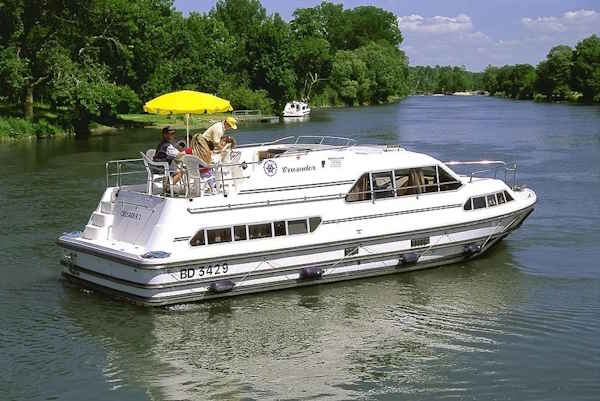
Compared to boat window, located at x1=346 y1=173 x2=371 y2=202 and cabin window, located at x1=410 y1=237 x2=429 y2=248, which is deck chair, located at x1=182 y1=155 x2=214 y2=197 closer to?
boat window, located at x1=346 y1=173 x2=371 y2=202

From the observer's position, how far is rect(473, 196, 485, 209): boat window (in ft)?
69.7

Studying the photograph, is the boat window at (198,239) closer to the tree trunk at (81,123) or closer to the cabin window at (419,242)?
the cabin window at (419,242)

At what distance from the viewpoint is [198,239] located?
58.9ft

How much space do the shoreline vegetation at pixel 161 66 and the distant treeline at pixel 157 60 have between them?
0.33 feet

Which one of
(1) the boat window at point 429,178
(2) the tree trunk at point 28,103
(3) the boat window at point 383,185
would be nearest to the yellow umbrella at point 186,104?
(3) the boat window at point 383,185

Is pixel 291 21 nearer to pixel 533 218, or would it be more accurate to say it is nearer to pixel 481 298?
pixel 533 218

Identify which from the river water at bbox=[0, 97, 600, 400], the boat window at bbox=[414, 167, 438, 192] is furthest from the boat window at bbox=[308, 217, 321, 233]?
the boat window at bbox=[414, 167, 438, 192]

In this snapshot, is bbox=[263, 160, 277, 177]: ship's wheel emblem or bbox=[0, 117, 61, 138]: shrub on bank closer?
bbox=[263, 160, 277, 177]: ship's wheel emblem

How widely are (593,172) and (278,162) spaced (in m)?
22.1

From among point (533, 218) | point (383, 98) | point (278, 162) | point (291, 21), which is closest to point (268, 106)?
point (291, 21)

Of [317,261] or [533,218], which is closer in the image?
[317,261]

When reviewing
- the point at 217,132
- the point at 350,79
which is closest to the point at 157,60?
the point at 217,132

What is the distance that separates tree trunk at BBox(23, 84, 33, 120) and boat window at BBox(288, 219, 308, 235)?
135ft

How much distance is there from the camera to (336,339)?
1628cm
